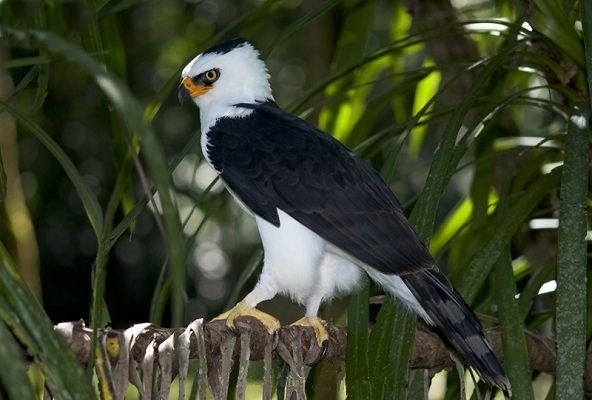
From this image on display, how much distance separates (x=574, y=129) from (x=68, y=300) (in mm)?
4242

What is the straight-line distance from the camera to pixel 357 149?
2.46 meters

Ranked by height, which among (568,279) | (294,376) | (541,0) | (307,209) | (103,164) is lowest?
(294,376)

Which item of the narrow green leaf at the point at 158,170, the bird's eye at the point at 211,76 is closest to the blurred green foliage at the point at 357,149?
the narrow green leaf at the point at 158,170

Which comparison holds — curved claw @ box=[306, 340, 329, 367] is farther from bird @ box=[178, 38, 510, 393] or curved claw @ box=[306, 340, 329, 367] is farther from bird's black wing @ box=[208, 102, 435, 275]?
bird's black wing @ box=[208, 102, 435, 275]

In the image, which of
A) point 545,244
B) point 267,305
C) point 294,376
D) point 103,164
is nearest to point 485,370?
point 294,376

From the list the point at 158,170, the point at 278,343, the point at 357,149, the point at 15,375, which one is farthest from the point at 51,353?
the point at 357,149

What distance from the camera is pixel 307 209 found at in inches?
89.5

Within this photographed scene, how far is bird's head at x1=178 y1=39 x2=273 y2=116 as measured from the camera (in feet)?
8.79

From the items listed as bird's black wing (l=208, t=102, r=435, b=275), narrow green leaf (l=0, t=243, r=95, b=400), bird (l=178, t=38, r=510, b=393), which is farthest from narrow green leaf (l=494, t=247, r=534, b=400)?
narrow green leaf (l=0, t=243, r=95, b=400)

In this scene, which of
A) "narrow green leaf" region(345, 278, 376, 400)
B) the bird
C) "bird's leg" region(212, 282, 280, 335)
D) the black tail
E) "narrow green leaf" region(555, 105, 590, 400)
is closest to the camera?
"narrow green leaf" region(555, 105, 590, 400)

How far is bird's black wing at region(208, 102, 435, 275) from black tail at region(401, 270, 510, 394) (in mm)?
95

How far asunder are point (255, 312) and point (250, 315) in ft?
0.19

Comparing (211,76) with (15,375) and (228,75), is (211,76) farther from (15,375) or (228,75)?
(15,375)

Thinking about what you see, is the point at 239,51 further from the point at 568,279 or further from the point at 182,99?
the point at 568,279
